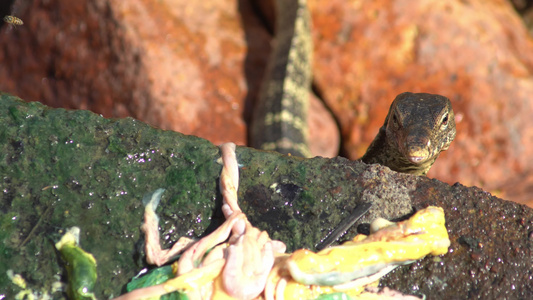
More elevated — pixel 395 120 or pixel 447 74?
pixel 395 120

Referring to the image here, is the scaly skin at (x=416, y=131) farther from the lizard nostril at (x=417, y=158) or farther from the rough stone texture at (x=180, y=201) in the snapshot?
the rough stone texture at (x=180, y=201)

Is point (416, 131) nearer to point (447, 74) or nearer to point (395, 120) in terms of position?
point (395, 120)

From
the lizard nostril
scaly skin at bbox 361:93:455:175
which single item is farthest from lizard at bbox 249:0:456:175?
the lizard nostril

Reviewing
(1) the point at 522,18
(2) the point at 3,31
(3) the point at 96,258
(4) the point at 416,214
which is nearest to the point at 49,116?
(3) the point at 96,258

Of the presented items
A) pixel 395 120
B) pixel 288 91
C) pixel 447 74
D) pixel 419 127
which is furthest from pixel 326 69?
pixel 419 127

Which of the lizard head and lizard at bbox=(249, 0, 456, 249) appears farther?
lizard at bbox=(249, 0, 456, 249)

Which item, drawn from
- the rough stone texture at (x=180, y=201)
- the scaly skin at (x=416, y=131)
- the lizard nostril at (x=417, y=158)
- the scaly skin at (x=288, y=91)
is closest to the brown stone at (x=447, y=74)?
the scaly skin at (x=288, y=91)

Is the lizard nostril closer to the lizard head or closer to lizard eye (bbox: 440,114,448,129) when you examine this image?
the lizard head
